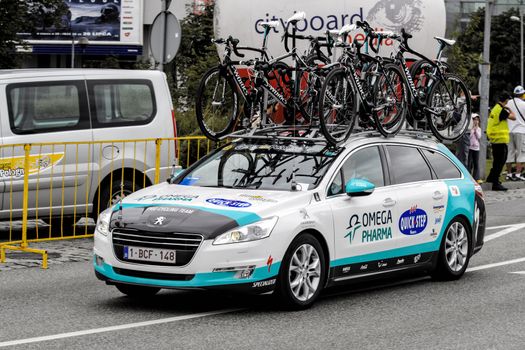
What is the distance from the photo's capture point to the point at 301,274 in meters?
10.1

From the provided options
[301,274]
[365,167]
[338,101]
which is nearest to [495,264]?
[338,101]

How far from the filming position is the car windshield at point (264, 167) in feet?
35.1

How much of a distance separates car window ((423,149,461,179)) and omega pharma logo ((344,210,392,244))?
1.23 metres

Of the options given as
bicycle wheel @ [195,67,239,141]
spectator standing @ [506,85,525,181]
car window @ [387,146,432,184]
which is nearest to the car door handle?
car window @ [387,146,432,184]

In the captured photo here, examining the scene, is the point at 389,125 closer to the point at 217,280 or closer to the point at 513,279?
the point at 513,279

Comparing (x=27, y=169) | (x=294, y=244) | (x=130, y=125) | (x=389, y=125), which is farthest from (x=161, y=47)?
(x=294, y=244)

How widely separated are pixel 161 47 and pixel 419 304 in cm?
828

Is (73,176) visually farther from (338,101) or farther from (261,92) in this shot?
(338,101)

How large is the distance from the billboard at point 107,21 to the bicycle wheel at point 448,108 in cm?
4331

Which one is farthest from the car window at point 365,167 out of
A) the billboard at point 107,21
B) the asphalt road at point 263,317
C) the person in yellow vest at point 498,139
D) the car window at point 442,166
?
the billboard at point 107,21

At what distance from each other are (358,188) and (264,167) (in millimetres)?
885

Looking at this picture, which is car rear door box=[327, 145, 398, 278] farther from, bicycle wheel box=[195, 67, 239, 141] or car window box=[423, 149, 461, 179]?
bicycle wheel box=[195, 67, 239, 141]

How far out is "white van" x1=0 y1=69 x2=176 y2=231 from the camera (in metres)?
14.9

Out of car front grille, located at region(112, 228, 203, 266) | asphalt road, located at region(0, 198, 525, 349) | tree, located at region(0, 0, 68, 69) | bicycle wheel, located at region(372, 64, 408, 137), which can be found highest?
tree, located at region(0, 0, 68, 69)
